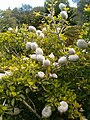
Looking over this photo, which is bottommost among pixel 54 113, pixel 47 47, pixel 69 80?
pixel 54 113

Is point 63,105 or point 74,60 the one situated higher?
point 74,60

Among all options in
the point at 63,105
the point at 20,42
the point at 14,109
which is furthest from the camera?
the point at 20,42

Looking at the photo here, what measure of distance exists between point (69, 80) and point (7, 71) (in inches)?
21.0

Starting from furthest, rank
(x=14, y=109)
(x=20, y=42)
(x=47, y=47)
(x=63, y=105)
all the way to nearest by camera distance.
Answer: (x=20, y=42)
(x=47, y=47)
(x=14, y=109)
(x=63, y=105)

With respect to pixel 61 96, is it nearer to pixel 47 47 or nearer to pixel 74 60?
pixel 74 60

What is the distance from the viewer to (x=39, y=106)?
121 inches

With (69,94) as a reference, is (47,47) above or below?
above

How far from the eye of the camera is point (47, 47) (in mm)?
3695

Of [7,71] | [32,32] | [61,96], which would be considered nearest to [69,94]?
[61,96]

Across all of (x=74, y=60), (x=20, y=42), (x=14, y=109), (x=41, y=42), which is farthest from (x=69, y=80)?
(x=20, y=42)

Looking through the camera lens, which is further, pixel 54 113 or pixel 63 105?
pixel 54 113

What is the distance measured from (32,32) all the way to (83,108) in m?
1.15

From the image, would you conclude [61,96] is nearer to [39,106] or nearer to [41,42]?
[39,106]

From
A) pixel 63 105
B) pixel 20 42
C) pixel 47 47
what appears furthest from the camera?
pixel 20 42
